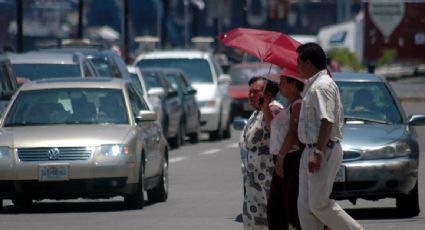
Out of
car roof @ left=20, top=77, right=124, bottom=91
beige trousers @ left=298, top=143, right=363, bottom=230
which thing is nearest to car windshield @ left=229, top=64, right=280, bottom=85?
car roof @ left=20, top=77, right=124, bottom=91

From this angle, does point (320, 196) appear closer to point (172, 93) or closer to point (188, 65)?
point (172, 93)

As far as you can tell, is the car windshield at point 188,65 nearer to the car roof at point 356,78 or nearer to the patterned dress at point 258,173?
the car roof at point 356,78

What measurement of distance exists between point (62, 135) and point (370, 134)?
3257mm

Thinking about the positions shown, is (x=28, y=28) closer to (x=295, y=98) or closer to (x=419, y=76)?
(x=419, y=76)

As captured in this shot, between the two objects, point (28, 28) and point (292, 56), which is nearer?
point (292, 56)

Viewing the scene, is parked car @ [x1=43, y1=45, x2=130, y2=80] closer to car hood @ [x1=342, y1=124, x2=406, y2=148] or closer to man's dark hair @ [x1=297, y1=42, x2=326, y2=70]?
car hood @ [x1=342, y1=124, x2=406, y2=148]

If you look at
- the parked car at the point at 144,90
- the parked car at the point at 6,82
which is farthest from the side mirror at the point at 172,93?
the parked car at the point at 6,82

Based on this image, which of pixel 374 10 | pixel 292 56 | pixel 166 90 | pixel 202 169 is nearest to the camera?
pixel 292 56

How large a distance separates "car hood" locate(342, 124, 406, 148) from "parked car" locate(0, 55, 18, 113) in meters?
6.27

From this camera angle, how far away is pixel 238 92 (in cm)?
3862

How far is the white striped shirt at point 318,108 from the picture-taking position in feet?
35.0

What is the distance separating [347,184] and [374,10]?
139 feet

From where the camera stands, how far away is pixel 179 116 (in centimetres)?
2945

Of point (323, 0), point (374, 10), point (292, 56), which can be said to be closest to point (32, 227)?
point (292, 56)
